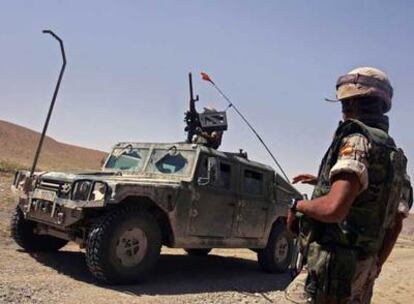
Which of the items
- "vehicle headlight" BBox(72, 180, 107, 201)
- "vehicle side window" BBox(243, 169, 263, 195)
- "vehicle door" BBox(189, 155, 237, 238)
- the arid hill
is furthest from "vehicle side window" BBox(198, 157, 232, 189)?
the arid hill

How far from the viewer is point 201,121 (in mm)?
8672

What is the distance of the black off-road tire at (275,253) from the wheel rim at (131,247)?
2735mm

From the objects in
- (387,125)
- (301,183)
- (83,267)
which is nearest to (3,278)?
(83,267)

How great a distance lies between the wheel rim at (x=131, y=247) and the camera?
6719mm

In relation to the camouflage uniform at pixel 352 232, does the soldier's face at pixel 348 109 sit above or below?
above

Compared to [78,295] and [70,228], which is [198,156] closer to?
[70,228]

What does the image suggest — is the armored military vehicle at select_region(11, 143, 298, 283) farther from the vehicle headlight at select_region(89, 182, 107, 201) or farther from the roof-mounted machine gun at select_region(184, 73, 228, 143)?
the roof-mounted machine gun at select_region(184, 73, 228, 143)

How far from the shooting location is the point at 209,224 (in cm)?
788

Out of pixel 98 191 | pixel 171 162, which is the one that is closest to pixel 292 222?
pixel 98 191

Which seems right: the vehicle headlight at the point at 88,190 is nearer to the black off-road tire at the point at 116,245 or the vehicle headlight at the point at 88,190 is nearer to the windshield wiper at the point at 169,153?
the black off-road tire at the point at 116,245

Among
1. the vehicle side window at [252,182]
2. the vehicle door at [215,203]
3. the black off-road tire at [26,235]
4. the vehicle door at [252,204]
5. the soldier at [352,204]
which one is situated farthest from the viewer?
the vehicle side window at [252,182]

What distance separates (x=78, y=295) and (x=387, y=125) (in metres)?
3.99

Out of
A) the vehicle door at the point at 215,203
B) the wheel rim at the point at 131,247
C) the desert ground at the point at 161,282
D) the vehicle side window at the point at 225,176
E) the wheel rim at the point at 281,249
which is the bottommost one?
the desert ground at the point at 161,282

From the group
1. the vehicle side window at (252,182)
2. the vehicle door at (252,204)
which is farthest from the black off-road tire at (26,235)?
the vehicle side window at (252,182)
